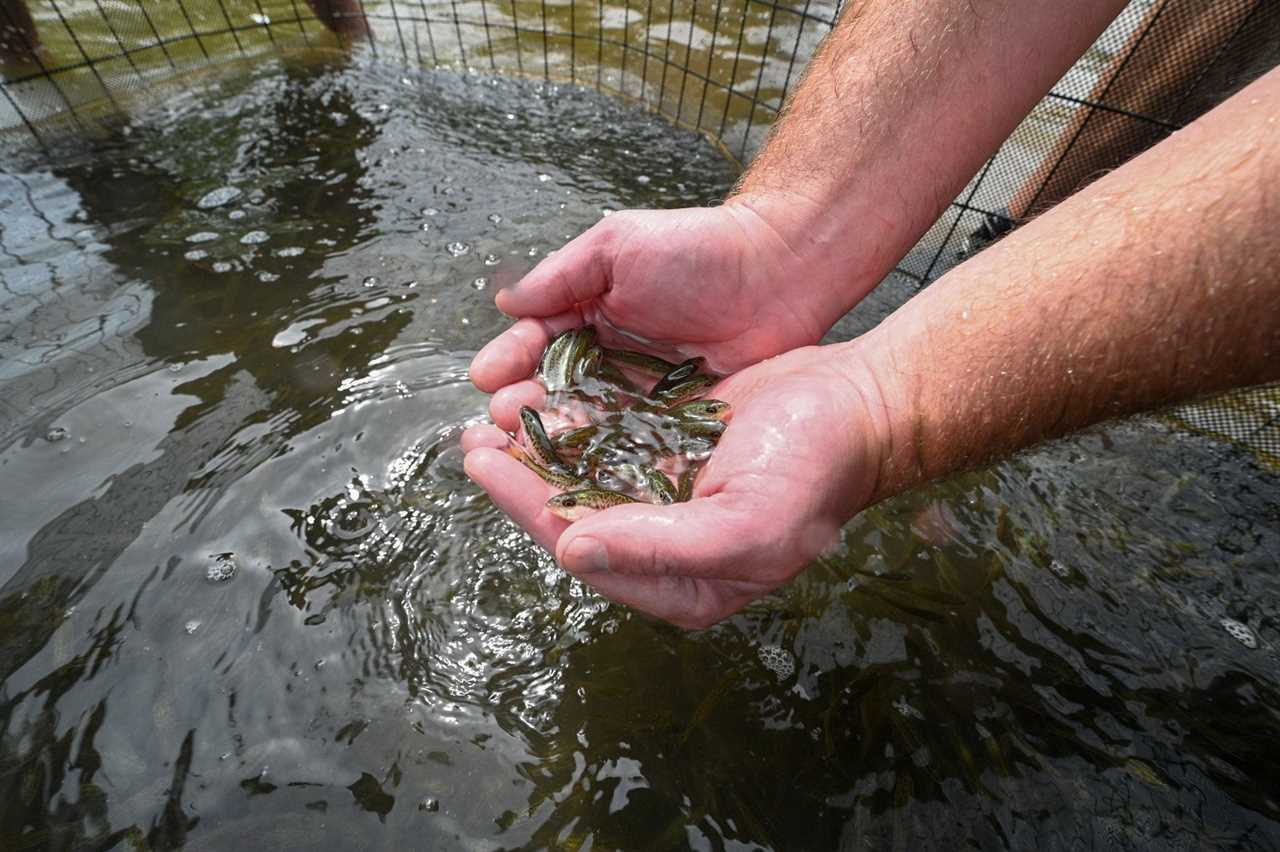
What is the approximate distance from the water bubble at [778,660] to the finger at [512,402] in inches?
49.0

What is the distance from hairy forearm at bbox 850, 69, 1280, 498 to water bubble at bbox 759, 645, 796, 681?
0.81 meters

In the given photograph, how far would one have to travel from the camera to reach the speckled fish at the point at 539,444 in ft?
7.12

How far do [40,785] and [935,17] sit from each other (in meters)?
3.95

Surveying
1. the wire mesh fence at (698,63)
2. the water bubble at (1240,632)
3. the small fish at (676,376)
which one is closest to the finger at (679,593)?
the small fish at (676,376)

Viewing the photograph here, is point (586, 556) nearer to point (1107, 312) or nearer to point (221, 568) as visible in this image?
point (1107, 312)

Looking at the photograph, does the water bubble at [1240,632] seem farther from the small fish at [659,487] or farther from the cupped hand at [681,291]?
the small fish at [659,487]

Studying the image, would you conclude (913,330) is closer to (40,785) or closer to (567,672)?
(567,672)

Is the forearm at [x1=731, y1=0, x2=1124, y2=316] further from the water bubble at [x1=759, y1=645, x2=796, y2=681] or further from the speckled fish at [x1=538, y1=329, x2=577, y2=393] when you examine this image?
the water bubble at [x1=759, y1=645, x2=796, y2=681]

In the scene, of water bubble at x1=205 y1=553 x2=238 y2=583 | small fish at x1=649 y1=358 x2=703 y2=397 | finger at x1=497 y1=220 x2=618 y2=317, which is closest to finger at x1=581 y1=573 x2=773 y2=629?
small fish at x1=649 y1=358 x2=703 y2=397

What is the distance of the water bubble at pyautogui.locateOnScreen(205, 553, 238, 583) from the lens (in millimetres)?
2354

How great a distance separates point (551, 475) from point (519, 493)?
0.90ft

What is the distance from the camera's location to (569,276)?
2.40 m

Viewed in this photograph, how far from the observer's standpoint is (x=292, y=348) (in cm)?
325

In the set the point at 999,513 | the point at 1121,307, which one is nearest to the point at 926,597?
the point at 999,513
